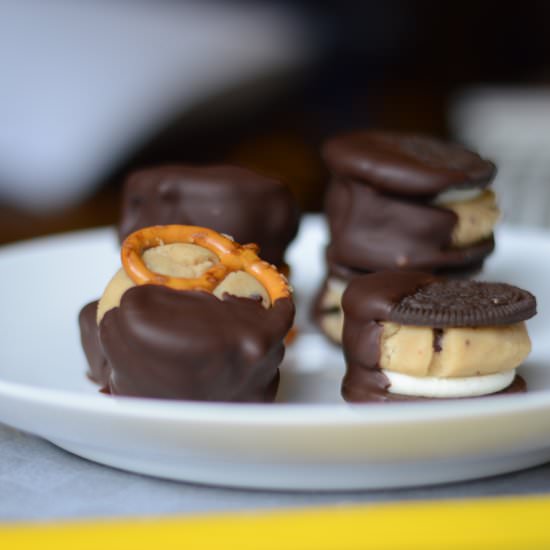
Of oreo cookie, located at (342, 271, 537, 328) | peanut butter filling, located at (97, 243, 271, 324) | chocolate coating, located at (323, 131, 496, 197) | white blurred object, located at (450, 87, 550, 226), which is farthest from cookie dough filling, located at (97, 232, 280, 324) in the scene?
white blurred object, located at (450, 87, 550, 226)

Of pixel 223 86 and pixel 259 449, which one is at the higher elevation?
pixel 259 449

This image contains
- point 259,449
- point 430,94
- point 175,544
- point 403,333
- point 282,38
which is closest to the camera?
point 175,544

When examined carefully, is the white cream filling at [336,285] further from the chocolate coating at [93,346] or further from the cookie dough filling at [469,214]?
the chocolate coating at [93,346]

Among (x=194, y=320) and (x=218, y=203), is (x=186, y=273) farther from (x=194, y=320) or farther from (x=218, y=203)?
(x=218, y=203)

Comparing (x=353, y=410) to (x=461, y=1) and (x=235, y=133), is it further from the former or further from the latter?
(x=461, y=1)

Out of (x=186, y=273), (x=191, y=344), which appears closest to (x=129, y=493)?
(x=191, y=344)

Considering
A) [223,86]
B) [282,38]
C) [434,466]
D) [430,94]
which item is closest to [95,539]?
[434,466]

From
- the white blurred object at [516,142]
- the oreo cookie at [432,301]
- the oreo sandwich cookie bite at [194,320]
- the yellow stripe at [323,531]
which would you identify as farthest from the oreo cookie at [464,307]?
the white blurred object at [516,142]
